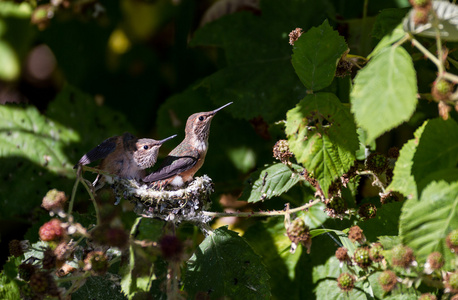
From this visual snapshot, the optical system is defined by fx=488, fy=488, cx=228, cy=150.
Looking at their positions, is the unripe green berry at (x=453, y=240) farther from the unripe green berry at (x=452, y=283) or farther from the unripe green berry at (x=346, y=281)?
the unripe green berry at (x=346, y=281)

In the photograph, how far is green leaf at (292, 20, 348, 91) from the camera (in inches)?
73.5

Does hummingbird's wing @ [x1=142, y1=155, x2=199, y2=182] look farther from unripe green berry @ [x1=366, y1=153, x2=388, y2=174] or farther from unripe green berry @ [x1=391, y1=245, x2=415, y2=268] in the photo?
unripe green berry @ [x1=391, y1=245, x2=415, y2=268]

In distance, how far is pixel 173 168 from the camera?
2.52 meters

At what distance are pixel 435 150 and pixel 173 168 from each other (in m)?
1.33

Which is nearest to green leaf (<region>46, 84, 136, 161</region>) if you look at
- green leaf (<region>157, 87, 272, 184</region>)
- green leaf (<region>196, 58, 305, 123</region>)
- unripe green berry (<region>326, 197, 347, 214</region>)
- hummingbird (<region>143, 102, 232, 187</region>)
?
green leaf (<region>157, 87, 272, 184</region>)

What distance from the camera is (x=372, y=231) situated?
78.8 inches

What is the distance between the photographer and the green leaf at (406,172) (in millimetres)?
1638

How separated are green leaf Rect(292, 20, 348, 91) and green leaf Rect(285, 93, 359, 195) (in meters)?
0.07

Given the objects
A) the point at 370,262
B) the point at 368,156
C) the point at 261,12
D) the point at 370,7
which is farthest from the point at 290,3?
the point at 370,262

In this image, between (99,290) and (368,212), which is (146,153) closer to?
(99,290)

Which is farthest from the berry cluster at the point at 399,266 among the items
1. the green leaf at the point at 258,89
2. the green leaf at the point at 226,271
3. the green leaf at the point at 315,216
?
the green leaf at the point at 258,89

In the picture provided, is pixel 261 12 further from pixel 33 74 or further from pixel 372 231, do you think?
pixel 33 74

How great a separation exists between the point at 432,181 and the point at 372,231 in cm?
49

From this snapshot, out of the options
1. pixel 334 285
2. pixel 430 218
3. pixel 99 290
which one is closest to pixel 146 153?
pixel 99 290
